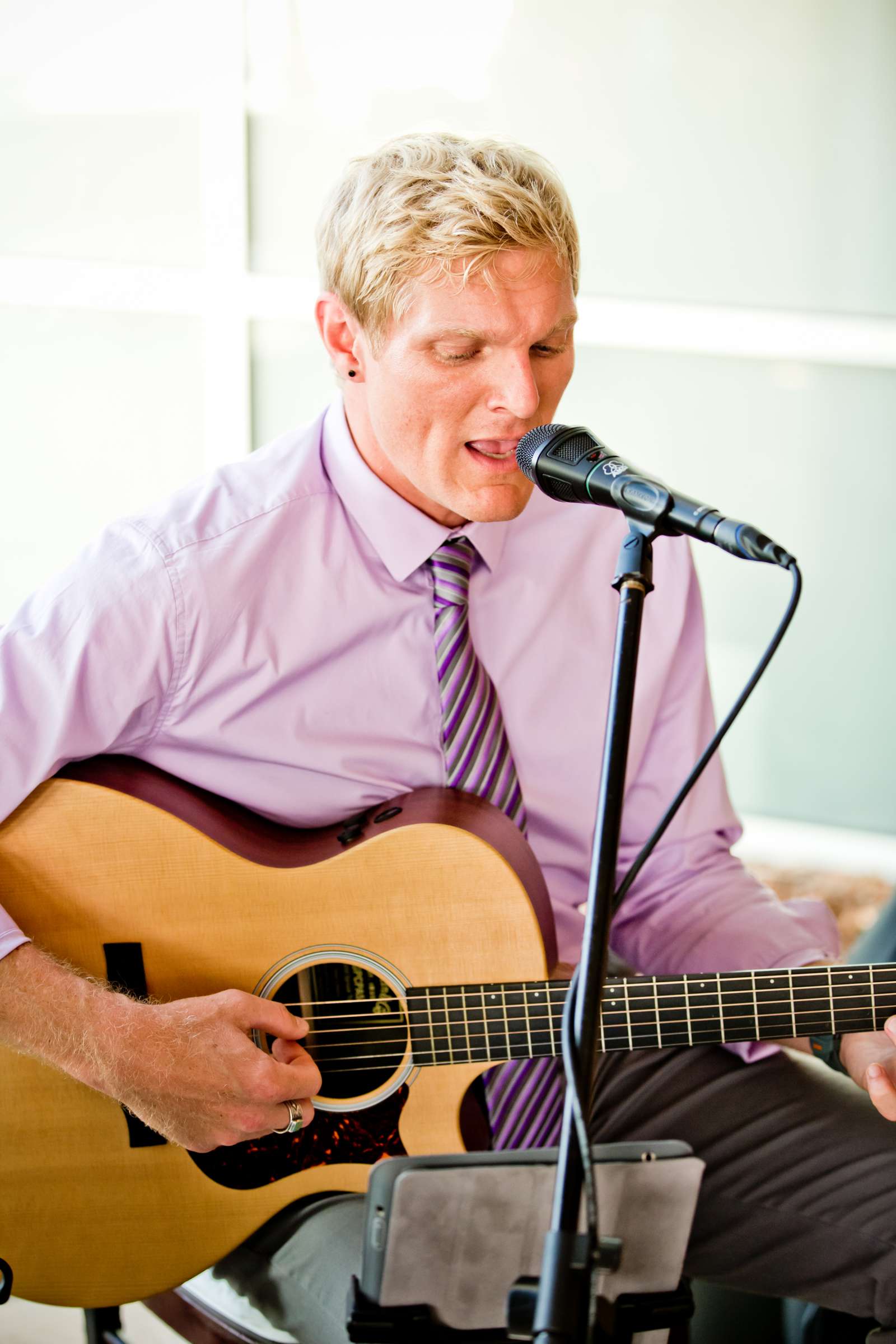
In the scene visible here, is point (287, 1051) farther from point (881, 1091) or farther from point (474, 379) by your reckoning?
point (474, 379)

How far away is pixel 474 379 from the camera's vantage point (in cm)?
131

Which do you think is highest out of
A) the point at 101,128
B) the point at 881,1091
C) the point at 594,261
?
the point at 101,128

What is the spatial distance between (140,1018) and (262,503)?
638mm

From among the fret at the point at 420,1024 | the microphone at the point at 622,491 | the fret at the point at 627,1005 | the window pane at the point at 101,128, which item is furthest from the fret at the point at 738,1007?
the window pane at the point at 101,128

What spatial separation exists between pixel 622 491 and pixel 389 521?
647 millimetres

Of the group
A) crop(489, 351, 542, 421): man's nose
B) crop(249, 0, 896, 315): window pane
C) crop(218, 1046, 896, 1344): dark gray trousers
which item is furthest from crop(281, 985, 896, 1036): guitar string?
crop(249, 0, 896, 315): window pane

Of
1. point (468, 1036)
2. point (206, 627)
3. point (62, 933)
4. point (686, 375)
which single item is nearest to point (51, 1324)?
point (62, 933)

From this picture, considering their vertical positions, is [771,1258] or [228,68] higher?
[228,68]

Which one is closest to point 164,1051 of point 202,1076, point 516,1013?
point 202,1076

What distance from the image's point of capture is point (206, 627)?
1361 mm

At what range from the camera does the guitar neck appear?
1.23 meters

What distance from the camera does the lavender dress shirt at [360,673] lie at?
132 centimetres

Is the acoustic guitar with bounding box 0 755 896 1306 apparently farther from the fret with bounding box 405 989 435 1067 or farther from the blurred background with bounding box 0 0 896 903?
the blurred background with bounding box 0 0 896 903

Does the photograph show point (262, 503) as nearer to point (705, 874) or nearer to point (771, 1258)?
point (705, 874)
